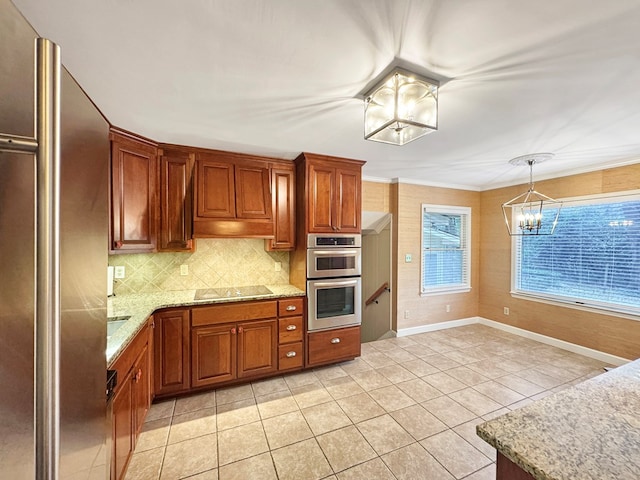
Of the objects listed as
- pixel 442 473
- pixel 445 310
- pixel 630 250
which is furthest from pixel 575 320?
pixel 442 473

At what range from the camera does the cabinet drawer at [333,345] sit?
2.90m

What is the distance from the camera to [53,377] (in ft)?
1.65

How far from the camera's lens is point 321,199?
2.95 metres

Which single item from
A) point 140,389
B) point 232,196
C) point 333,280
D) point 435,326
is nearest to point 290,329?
point 333,280

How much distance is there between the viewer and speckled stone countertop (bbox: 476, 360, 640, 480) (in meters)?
0.66

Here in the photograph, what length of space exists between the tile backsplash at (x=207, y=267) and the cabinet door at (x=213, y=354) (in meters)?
0.70

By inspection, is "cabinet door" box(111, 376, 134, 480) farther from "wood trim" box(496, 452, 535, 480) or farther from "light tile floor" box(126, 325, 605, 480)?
"wood trim" box(496, 452, 535, 480)

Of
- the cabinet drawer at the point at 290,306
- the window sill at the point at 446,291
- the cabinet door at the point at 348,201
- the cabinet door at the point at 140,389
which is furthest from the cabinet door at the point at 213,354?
the window sill at the point at 446,291

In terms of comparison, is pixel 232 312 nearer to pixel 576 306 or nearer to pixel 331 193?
pixel 331 193

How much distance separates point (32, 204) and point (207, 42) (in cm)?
119

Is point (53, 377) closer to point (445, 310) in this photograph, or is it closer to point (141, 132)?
point (141, 132)

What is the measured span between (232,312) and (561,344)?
442 cm

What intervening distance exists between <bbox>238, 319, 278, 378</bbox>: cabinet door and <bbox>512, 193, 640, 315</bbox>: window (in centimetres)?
391

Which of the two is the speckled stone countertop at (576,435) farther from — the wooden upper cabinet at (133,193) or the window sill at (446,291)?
the window sill at (446,291)
